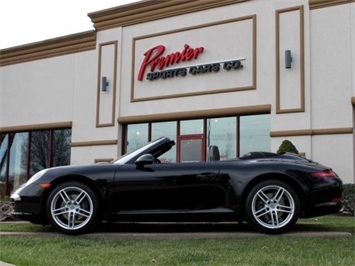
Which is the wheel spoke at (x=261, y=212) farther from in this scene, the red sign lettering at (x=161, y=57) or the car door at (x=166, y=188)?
the red sign lettering at (x=161, y=57)

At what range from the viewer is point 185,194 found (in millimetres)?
5258

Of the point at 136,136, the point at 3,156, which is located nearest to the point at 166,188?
the point at 136,136

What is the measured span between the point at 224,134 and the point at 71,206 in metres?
9.67

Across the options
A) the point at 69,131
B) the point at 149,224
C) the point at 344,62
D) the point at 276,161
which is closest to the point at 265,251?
the point at 276,161

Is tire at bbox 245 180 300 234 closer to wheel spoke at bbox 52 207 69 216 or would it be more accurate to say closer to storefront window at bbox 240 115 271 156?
wheel spoke at bbox 52 207 69 216

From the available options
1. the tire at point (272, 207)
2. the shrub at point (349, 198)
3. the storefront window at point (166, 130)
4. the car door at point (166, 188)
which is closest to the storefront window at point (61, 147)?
the storefront window at point (166, 130)

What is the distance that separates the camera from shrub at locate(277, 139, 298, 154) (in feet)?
40.1

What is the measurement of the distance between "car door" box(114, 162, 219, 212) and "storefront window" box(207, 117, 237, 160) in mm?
9061

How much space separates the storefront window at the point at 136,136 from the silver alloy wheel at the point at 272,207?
11091 mm

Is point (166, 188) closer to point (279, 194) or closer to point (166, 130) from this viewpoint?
point (279, 194)

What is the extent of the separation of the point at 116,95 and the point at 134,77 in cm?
91

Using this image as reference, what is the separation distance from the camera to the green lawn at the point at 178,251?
3881mm

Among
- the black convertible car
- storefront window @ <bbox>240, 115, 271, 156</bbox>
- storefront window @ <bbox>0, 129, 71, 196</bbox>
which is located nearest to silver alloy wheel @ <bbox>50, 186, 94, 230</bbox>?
the black convertible car

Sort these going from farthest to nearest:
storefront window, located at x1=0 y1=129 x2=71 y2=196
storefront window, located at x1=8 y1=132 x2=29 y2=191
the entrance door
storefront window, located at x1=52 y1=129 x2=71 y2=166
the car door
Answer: storefront window, located at x1=8 y1=132 x2=29 y2=191, storefront window, located at x1=0 y1=129 x2=71 y2=196, storefront window, located at x1=52 y1=129 x2=71 y2=166, the entrance door, the car door
